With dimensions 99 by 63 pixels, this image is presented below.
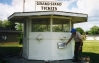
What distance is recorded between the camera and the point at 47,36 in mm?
11375

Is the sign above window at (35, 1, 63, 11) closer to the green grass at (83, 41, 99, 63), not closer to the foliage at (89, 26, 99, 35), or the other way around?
the green grass at (83, 41, 99, 63)

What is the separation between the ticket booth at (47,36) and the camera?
11.4 m

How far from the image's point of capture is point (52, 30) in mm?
11484

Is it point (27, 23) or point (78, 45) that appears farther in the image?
point (27, 23)

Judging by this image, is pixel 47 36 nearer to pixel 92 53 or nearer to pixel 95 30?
pixel 92 53

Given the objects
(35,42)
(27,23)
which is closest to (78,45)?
(35,42)

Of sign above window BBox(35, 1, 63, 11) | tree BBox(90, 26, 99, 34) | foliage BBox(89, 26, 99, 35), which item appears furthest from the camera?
tree BBox(90, 26, 99, 34)

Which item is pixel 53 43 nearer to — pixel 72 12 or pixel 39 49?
pixel 39 49

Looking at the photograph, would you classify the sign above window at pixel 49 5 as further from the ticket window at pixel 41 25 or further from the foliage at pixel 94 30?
the foliage at pixel 94 30

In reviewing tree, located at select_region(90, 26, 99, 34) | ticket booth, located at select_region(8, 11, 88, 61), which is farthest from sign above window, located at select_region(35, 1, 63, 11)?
tree, located at select_region(90, 26, 99, 34)

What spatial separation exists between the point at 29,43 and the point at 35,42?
43 cm

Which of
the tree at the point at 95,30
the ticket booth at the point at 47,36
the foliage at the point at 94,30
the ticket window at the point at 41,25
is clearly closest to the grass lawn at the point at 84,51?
the ticket booth at the point at 47,36

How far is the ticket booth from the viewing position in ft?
37.3

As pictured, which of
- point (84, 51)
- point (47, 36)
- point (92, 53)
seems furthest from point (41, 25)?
point (84, 51)
